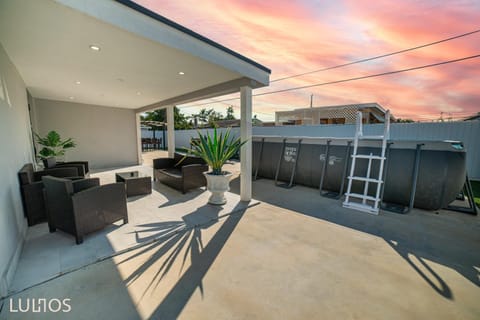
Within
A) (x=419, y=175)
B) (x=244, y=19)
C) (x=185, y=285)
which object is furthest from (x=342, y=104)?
(x=185, y=285)

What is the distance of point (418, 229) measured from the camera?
10.2 feet

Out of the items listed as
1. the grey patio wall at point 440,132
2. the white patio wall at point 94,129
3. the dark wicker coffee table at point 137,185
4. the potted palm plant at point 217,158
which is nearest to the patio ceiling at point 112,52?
the potted palm plant at point 217,158

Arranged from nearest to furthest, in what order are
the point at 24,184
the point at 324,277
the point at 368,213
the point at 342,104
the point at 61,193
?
the point at 324,277 < the point at 61,193 < the point at 24,184 < the point at 368,213 < the point at 342,104

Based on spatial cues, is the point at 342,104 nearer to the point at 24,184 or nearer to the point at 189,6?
the point at 189,6

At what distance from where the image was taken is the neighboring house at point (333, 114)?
1141cm

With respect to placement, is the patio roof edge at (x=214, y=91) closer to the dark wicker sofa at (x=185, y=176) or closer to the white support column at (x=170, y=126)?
the white support column at (x=170, y=126)

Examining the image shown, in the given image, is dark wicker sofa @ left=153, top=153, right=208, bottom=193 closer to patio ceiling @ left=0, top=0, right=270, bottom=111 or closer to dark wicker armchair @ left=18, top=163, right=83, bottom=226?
patio ceiling @ left=0, top=0, right=270, bottom=111

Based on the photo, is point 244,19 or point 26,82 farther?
point 26,82

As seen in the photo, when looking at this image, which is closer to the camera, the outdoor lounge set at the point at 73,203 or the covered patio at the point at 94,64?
the covered patio at the point at 94,64

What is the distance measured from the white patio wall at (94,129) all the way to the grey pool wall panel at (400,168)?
23.9 feet

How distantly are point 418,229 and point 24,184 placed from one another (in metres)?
6.08

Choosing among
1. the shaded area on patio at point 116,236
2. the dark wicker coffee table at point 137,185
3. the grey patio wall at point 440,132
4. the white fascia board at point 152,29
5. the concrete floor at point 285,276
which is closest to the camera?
the concrete floor at point 285,276

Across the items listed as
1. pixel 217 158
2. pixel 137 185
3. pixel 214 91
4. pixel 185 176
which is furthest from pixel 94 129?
pixel 217 158

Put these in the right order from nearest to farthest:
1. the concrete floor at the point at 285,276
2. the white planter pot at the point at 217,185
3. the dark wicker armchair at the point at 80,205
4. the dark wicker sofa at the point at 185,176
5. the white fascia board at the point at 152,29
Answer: the concrete floor at the point at 285,276, the white fascia board at the point at 152,29, the dark wicker armchair at the point at 80,205, the white planter pot at the point at 217,185, the dark wicker sofa at the point at 185,176
